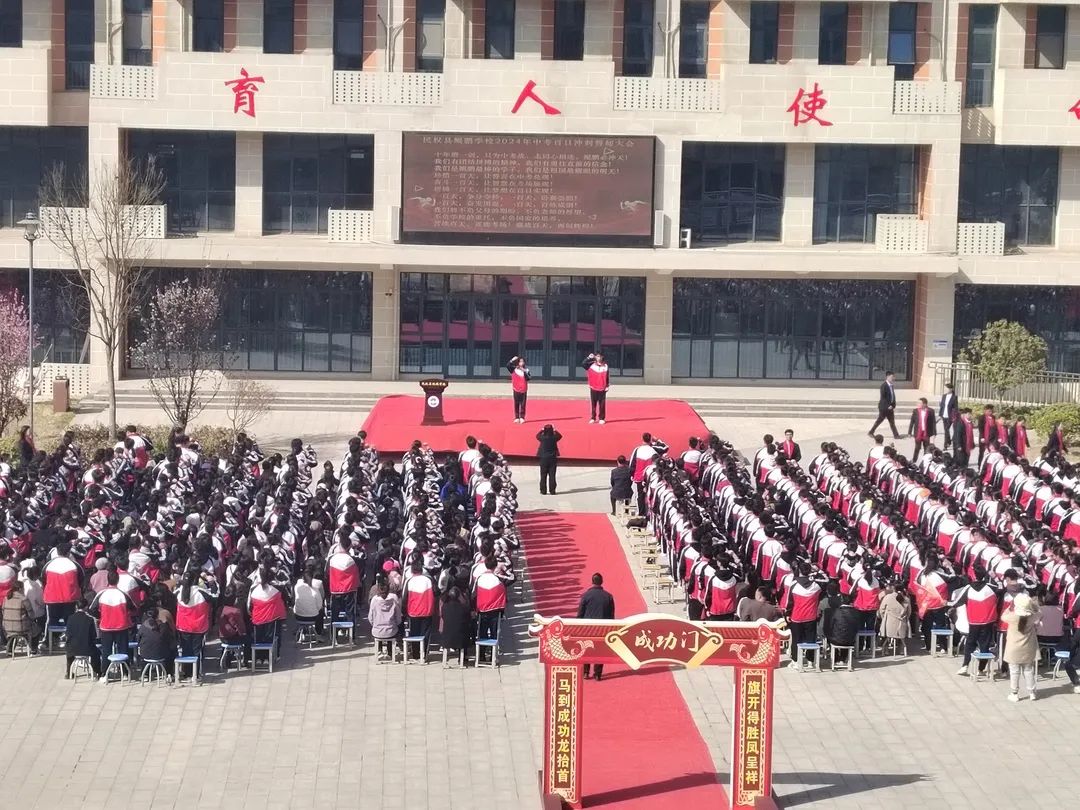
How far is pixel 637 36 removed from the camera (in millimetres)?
44906

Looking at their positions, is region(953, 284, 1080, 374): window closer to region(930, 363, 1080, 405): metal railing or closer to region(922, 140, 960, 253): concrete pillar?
region(922, 140, 960, 253): concrete pillar

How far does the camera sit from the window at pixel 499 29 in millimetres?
44719

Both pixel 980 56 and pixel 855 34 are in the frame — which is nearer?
pixel 855 34

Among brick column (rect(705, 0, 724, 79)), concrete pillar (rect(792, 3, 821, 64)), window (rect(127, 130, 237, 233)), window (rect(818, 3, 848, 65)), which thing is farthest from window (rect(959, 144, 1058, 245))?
window (rect(127, 130, 237, 233))

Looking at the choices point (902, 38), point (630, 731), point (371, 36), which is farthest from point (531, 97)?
point (630, 731)

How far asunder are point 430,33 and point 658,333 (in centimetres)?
892

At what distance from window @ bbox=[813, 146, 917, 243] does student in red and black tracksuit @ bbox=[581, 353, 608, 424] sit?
10.3 meters

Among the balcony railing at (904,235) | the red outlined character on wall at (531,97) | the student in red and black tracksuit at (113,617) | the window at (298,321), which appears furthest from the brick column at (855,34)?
the student in red and black tracksuit at (113,617)

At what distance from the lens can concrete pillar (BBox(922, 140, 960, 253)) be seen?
43719 millimetres

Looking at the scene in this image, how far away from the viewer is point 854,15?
4488 cm

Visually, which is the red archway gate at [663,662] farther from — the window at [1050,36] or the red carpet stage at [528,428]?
the window at [1050,36]

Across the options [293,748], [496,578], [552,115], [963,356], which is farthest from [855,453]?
[293,748]

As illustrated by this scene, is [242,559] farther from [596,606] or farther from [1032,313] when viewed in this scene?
[1032,313]

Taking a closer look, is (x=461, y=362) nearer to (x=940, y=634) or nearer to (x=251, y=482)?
(x=251, y=482)
